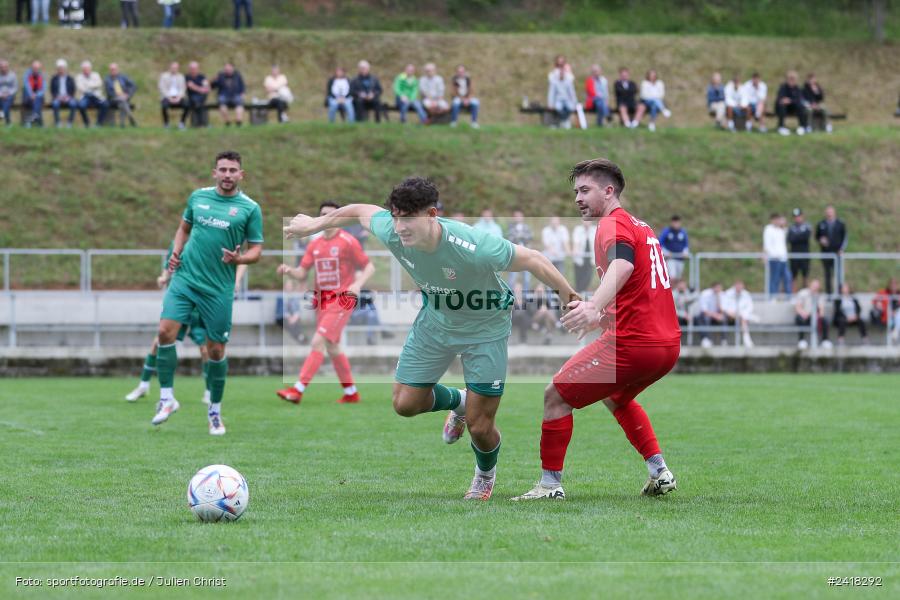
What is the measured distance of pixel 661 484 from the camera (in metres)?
7.97

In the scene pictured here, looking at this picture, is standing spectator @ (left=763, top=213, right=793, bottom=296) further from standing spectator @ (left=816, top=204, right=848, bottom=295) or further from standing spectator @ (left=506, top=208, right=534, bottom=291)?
standing spectator @ (left=506, top=208, right=534, bottom=291)

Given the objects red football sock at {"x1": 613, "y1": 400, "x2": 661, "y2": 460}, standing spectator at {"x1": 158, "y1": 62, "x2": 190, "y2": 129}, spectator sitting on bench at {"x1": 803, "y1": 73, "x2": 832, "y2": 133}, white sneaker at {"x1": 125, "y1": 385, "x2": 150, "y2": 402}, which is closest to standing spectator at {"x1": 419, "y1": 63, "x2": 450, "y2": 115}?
standing spectator at {"x1": 158, "y1": 62, "x2": 190, "y2": 129}

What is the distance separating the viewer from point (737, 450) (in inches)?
430

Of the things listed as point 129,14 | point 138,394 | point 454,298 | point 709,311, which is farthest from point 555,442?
point 129,14

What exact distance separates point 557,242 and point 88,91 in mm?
13789

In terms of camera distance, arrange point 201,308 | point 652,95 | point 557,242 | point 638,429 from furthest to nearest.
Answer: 1. point 652,95
2. point 557,242
3. point 201,308
4. point 638,429

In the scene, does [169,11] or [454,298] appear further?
[169,11]

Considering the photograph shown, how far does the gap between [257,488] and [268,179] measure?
23.7 metres

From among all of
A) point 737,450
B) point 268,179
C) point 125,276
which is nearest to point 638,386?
point 737,450

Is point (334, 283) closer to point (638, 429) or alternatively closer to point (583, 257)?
point (583, 257)

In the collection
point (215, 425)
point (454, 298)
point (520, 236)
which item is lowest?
point (215, 425)

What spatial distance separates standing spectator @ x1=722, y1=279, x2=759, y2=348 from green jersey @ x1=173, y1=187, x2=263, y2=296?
563 inches

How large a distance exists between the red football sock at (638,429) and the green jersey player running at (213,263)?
4.85 meters

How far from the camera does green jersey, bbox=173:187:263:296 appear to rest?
12.1 meters
